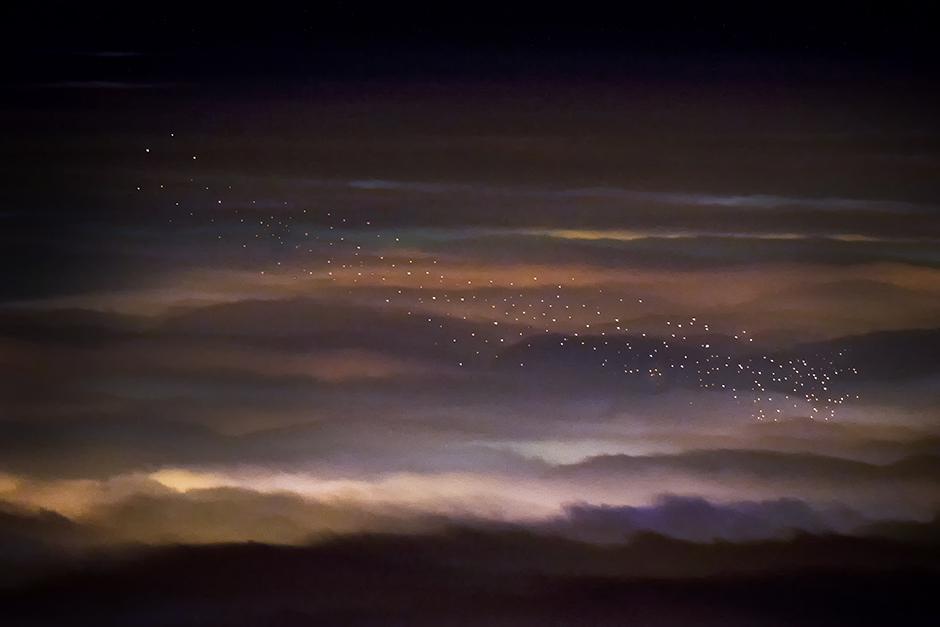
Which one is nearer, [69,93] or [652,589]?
[652,589]

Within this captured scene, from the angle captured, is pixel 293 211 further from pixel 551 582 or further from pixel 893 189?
pixel 893 189

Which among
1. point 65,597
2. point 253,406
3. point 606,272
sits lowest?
point 65,597

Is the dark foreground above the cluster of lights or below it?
below

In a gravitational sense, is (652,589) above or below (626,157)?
below

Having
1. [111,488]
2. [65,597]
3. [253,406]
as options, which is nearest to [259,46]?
[253,406]

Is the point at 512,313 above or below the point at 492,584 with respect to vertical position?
above

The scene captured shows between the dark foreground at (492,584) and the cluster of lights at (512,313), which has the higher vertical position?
the cluster of lights at (512,313)

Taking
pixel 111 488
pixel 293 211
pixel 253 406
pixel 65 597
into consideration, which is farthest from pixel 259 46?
pixel 65 597

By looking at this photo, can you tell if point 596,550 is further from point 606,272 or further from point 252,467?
point 252,467
